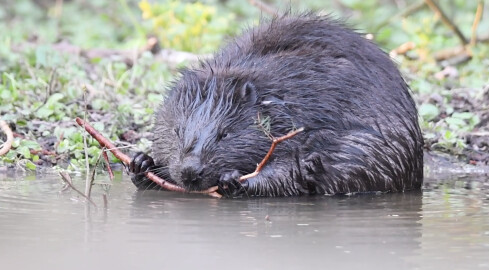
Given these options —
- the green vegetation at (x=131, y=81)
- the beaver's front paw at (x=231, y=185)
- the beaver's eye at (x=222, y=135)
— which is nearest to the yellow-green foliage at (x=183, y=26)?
the green vegetation at (x=131, y=81)

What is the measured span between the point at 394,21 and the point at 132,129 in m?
5.11

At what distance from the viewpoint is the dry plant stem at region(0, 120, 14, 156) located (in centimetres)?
522

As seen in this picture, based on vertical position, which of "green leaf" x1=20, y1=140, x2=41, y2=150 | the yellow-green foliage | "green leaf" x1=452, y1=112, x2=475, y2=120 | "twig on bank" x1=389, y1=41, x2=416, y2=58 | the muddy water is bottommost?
the muddy water

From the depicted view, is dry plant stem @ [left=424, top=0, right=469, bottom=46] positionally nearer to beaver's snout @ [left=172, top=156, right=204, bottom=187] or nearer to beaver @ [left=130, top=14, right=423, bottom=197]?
beaver @ [left=130, top=14, right=423, bottom=197]

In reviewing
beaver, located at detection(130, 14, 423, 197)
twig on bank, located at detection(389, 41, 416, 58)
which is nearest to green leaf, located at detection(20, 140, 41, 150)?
beaver, located at detection(130, 14, 423, 197)

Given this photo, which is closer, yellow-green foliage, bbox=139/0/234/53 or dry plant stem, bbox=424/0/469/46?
dry plant stem, bbox=424/0/469/46

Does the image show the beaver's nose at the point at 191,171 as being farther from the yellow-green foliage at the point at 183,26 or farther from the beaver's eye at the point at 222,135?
the yellow-green foliage at the point at 183,26

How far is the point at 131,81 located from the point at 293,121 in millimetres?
2953

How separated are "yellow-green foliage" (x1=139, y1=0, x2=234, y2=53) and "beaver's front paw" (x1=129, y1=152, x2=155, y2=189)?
408 centimetres

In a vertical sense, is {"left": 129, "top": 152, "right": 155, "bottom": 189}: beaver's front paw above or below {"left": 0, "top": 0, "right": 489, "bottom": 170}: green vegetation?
below

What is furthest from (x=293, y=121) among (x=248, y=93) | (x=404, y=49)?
(x=404, y=49)

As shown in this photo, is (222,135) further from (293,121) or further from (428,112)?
(428,112)

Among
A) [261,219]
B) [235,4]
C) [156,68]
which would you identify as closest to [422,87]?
[156,68]

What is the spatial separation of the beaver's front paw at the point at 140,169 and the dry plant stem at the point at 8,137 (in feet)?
2.51
